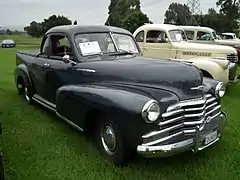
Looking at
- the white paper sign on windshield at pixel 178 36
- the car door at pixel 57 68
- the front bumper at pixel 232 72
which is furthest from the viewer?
the white paper sign on windshield at pixel 178 36

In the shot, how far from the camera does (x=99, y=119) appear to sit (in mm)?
4418

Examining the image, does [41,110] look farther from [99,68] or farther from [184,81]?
[184,81]

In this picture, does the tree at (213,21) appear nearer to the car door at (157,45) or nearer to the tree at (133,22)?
the tree at (133,22)

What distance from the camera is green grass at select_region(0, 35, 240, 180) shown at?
3941 mm

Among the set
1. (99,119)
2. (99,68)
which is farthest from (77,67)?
(99,119)

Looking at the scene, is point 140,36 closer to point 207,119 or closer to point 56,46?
point 56,46

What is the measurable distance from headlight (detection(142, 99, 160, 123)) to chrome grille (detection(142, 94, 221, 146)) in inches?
4.3

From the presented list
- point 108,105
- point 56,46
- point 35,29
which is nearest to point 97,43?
point 56,46

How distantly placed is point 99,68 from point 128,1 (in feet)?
134

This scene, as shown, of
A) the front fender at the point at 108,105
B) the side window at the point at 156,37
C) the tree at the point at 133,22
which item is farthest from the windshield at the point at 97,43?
the tree at the point at 133,22

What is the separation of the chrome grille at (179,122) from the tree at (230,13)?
135 ft

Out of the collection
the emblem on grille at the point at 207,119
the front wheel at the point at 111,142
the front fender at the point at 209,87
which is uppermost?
the front fender at the point at 209,87

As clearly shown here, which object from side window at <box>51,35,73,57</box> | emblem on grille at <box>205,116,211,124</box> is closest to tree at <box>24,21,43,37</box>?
side window at <box>51,35,73,57</box>

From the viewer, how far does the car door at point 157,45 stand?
32.9 feet
